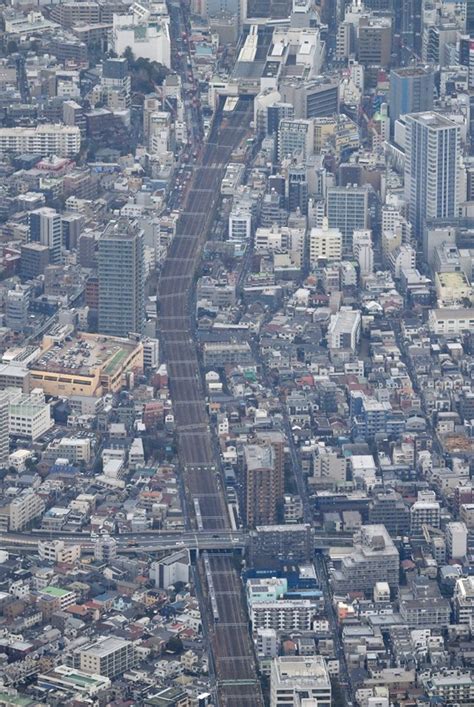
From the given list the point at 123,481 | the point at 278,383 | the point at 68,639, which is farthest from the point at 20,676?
the point at 278,383

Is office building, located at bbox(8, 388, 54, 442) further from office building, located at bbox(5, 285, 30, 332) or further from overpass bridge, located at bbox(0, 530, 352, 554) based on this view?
office building, located at bbox(5, 285, 30, 332)

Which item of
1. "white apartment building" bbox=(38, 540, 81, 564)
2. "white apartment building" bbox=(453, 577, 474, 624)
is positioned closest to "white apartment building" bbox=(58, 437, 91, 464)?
"white apartment building" bbox=(38, 540, 81, 564)

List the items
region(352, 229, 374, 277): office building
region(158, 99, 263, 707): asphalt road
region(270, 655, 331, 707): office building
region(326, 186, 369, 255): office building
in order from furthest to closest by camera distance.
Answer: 1. region(326, 186, 369, 255): office building
2. region(352, 229, 374, 277): office building
3. region(158, 99, 263, 707): asphalt road
4. region(270, 655, 331, 707): office building

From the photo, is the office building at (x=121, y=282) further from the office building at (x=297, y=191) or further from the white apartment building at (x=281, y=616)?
the white apartment building at (x=281, y=616)

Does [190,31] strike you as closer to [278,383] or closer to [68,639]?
[278,383]

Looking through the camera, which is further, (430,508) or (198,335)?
(198,335)

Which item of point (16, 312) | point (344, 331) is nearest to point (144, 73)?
point (16, 312)
